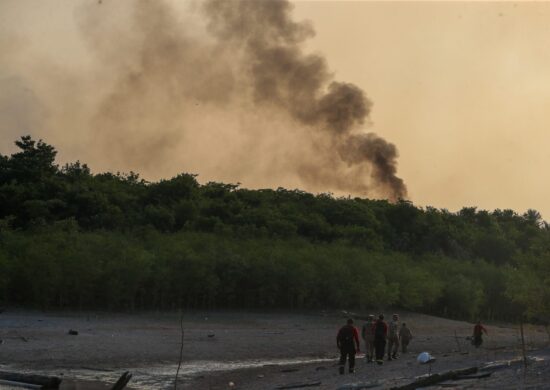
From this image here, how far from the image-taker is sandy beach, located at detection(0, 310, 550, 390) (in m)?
27.1

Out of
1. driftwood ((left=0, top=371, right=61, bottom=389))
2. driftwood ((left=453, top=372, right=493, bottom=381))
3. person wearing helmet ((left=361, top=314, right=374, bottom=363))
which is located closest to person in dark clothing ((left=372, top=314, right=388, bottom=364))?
person wearing helmet ((left=361, top=314, right=374, bottom=363))

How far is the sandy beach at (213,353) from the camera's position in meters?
27.1

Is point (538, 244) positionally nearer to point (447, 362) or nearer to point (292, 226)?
point (447, 362)

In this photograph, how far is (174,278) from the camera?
63.8m

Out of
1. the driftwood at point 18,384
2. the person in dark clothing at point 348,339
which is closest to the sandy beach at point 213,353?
the person in dark clothing at point 348,339

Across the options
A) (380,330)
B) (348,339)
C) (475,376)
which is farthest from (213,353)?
(475,376)

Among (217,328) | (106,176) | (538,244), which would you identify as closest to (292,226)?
(106,176)

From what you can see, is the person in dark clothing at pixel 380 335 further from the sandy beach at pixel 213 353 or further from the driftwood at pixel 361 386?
the driftwood at pixel 361 386

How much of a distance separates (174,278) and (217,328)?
10.8 metres

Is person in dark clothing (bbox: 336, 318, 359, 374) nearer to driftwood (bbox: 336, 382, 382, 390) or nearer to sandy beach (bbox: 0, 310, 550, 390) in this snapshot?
sandy beach (bbox: 0, 310, 550, 390)

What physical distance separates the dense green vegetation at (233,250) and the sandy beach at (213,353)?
10.5 ft

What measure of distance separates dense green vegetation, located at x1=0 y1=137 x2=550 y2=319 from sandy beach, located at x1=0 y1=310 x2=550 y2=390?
3192 mm

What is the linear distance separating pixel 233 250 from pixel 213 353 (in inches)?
1255

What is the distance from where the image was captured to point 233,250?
71.7m
